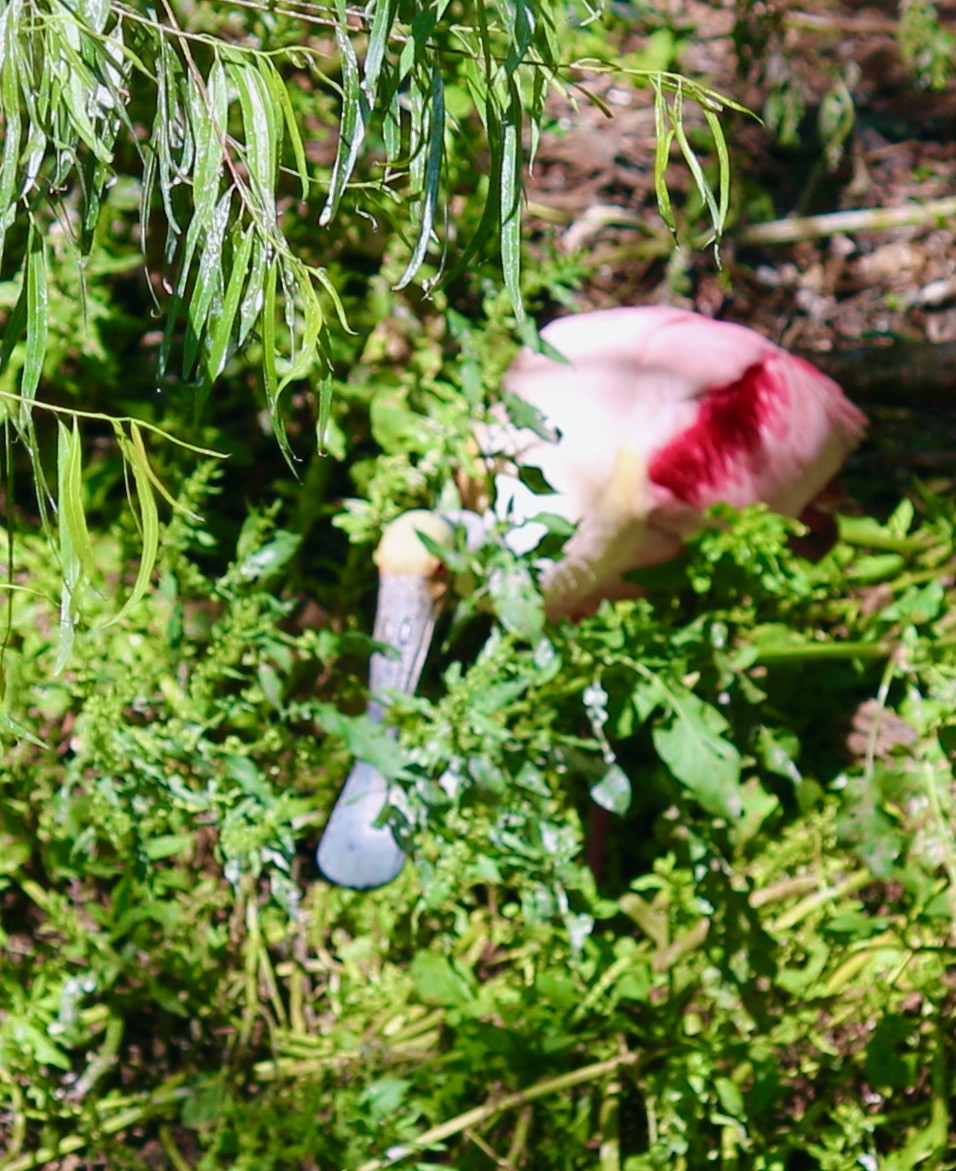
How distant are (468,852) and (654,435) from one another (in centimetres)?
79

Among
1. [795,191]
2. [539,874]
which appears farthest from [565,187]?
[539,874]

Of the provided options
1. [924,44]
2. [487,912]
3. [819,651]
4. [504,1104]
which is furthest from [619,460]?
[924,44]

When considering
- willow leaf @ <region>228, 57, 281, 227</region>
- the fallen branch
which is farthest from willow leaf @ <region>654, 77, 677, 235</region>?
the fallen branch

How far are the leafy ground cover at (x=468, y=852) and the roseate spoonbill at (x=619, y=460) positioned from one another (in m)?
0.08

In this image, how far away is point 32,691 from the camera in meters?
2.38

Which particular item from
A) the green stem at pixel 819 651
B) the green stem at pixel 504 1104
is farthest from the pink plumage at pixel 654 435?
the green stem at pixel 504 1104

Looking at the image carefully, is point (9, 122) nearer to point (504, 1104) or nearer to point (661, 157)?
point (661, 157)

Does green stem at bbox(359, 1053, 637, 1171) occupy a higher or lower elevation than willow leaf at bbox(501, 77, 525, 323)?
lower

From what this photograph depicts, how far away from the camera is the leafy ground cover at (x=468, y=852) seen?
2076 millimetres

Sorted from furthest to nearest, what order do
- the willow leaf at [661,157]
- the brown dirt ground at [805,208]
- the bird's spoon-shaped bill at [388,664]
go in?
the brown dirt ground at [805,208], the bird's spoon-shaped bill at [388,664], the willow leaf at [661,157]

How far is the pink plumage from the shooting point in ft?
8.24

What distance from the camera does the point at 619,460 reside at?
2.54 meters

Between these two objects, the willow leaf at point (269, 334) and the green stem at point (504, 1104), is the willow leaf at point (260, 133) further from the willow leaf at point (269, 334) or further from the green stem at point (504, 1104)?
the green stem at point (504, 1104)

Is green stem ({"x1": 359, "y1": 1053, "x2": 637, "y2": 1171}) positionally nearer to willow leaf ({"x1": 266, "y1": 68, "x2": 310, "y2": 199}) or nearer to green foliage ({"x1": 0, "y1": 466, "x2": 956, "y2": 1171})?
green foliage ({"x1": 0, "y1": 466, "x2": 956, "y2": 1171})
